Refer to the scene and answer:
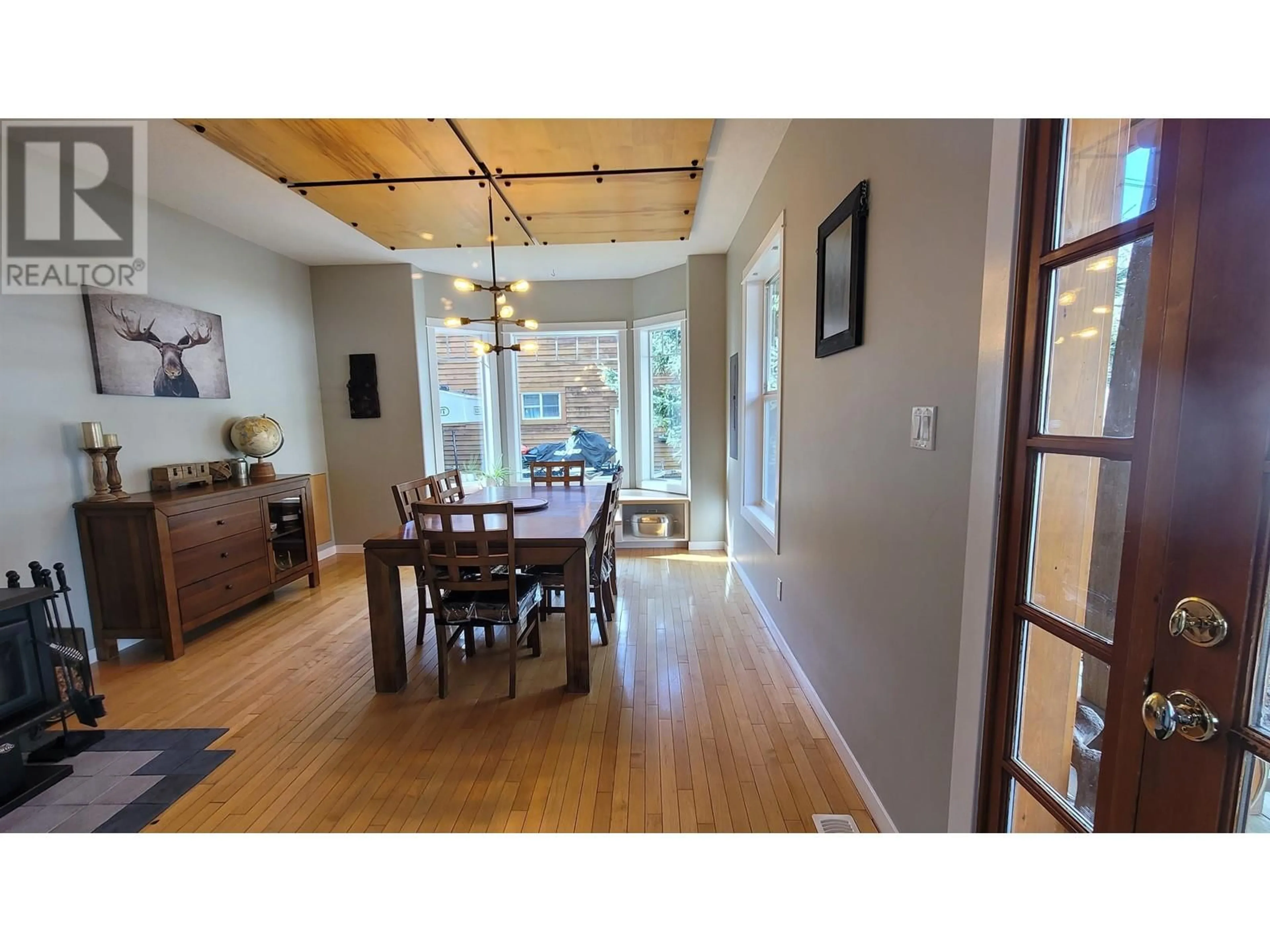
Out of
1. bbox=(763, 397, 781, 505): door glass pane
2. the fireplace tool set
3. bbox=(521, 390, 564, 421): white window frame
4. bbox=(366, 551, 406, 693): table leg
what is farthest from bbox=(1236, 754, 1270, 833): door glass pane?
bbox=(521, 390, 564, 421): white window frame

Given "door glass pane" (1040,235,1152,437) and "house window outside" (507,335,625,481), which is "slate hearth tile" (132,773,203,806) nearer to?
"door glass pane" (1040,235,1152,437)

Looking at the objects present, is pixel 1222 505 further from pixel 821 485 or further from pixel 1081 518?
pixel 821 485

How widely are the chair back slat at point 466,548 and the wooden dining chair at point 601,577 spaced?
1.46 feet

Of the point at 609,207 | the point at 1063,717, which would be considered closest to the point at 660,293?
the point at 609,207

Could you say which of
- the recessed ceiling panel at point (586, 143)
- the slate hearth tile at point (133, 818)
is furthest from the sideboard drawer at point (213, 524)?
the recessed ceiling panel at point (586, 143)

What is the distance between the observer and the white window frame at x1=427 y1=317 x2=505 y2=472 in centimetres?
466

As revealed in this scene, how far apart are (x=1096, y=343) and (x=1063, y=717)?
67 cm

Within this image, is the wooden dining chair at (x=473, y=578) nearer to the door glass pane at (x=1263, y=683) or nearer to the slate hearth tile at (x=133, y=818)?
the slate hearth tile at (x=133, y=818)

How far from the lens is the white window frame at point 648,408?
15.0 feet

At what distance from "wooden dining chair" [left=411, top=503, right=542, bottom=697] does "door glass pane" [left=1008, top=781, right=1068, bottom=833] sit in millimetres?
1772

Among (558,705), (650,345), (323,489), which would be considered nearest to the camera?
(558,705)
